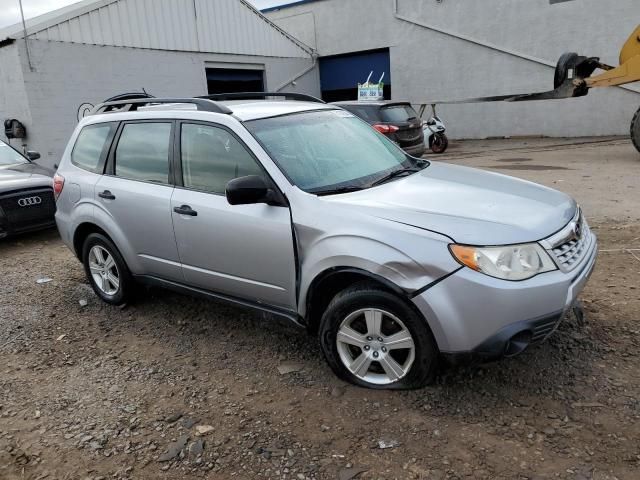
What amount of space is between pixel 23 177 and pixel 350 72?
50.1 ft

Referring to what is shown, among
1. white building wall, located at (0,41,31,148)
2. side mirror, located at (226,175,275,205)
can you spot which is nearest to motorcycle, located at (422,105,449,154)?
white building wall, located at (0,41,31,148)

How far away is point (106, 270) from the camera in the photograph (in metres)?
4.75

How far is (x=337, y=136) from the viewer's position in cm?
394

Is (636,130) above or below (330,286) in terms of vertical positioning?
below

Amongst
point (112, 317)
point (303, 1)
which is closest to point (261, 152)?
point (112, 317)

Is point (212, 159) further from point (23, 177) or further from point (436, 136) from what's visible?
point (436, 136)

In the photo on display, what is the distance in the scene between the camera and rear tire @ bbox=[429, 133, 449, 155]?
15266 millimetres

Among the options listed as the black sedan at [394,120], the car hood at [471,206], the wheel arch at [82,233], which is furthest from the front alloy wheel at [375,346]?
the black sedan at [394,120]

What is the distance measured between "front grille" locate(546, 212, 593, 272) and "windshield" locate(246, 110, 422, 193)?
1.17 metres

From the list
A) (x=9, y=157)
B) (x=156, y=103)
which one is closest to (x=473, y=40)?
(x=9, y=157)

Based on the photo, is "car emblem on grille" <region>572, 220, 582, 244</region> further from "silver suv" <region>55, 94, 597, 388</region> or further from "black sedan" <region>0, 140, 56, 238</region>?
"black sedan" <region>0, 140, 56, 238</region>

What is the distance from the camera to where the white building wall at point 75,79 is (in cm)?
1239

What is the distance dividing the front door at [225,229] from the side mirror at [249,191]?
105 millimetres

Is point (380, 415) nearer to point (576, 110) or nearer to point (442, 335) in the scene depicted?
point (442, 335)
